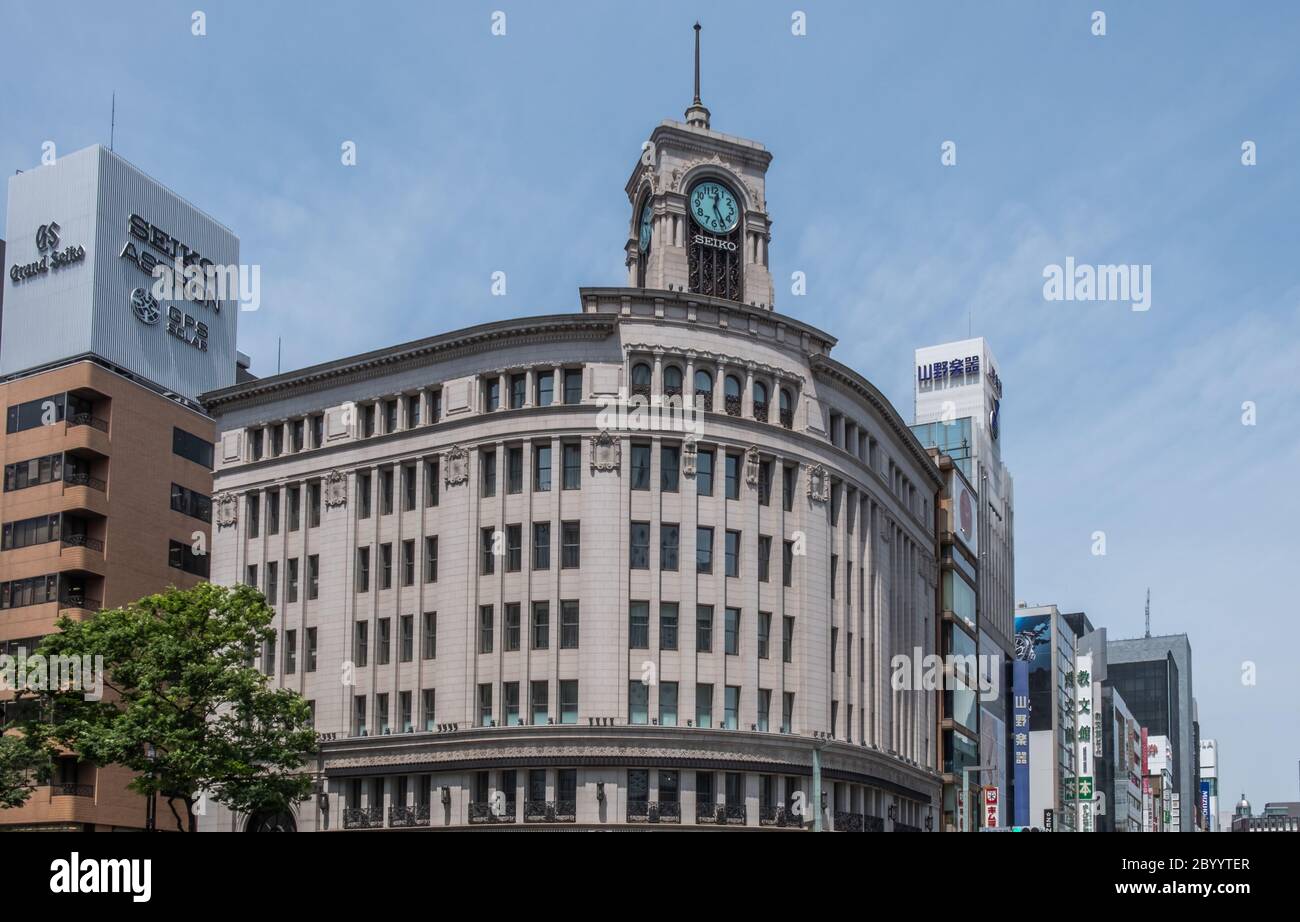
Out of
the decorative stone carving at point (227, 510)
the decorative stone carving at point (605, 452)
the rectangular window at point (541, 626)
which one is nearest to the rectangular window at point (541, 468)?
the decorative stone carving at point (605, 452)

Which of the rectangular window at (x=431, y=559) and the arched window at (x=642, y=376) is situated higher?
the arched window at (x=642, y=376)

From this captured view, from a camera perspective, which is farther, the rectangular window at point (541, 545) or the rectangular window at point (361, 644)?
the rectangular window at point (361, 644)

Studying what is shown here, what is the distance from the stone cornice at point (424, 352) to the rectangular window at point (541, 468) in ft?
16.3

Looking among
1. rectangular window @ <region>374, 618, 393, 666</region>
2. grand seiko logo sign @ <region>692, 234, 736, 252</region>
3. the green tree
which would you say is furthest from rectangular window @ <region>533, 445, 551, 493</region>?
grand seiko logo sign @ <region>692, 234, 736, 252</region>

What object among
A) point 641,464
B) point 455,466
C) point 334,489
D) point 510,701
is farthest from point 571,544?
point 334,489

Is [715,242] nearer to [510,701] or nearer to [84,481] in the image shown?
[510,701]

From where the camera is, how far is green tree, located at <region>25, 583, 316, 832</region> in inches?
1960

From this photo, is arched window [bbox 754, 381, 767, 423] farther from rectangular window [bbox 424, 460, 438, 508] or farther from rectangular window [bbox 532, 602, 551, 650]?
rectangular window [bbox 424, 460, 438, 508]

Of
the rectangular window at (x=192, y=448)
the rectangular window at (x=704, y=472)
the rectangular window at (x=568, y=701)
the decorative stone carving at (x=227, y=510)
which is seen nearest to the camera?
the rectangular window at (x=568, y=701)

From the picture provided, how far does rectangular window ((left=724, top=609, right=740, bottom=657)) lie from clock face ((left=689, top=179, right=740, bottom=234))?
1047 inches

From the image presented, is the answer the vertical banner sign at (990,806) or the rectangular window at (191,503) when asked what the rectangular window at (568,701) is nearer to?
the rectangular window at (191,503)

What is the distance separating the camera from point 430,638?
6619 centimetres

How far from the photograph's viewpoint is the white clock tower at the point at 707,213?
270ft
